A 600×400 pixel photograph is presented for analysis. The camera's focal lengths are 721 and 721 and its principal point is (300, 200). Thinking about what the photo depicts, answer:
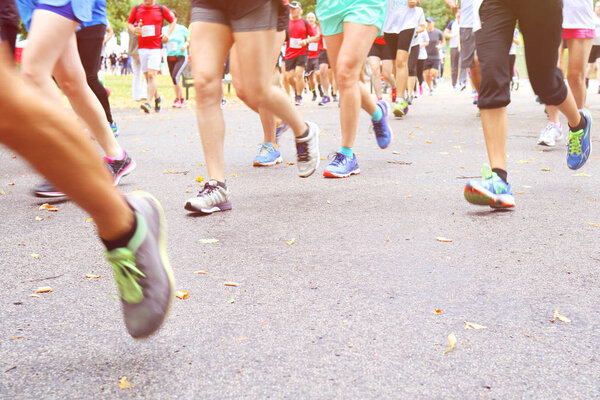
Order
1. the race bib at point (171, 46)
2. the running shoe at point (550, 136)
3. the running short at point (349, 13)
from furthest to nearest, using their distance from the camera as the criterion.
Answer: the race bib at point (171, 46), the running shoe at point (550, 136), the running short at point (349, 13)

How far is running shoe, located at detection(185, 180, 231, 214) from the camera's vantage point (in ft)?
13.5

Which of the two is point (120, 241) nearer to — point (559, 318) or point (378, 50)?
point (559, 318)

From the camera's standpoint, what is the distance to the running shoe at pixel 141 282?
188cm

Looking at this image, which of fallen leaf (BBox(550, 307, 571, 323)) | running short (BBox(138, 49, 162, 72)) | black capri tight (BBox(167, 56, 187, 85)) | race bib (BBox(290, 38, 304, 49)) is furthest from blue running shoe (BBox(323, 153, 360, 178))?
black capri tight (BBox(167, 56, 187, 85))

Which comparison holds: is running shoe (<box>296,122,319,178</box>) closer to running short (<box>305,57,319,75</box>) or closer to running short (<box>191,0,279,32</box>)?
running short (<box>191,0,279,32</box>)

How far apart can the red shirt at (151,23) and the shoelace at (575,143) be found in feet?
32.1

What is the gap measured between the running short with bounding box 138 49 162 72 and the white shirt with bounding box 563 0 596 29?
852 centimetres

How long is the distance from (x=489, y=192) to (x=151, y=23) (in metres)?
10.6

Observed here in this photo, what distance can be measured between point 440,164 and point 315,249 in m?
3.05

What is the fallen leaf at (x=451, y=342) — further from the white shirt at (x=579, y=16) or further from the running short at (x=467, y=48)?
the running short at (x=467, y=48)

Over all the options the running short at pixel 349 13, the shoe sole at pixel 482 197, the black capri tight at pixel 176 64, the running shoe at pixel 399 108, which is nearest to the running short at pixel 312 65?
the black capri tight at pixel 176 64

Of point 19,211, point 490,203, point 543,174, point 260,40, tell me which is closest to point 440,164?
point 543,174

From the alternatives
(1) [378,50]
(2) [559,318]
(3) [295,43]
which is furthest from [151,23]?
(2) [559,318]

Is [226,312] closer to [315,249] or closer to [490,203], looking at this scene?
[315,249]
